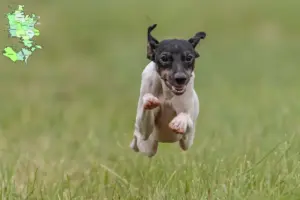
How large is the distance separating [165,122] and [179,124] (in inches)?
13.8

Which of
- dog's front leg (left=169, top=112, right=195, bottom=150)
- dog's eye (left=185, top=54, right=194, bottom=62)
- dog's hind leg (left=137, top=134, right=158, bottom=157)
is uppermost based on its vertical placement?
dog's eye (left=185, top=54, right=194, bottom=62)

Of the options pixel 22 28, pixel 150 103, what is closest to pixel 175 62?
pixel 150 103

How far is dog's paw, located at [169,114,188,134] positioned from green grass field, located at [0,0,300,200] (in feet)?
1.72

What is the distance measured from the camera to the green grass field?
587 centimetres

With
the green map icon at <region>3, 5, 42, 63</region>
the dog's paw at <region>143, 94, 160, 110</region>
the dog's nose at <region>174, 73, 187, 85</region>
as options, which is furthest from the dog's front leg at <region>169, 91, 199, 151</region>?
the green map icon at <region>3, 5, 42, 63</region>

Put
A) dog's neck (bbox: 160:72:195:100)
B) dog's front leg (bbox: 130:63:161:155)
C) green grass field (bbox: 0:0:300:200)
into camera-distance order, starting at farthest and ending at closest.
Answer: green grass field (bbox: 0:0:300:200) → dog's front leg (bbox: 130:63:161:155) → dog's neck (bbox: 160:72:195:100)

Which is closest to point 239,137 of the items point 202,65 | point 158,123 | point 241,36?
point 158,123

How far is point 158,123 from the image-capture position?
5297mm

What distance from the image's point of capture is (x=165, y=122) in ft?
17.3

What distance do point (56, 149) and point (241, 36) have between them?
946 centimetres

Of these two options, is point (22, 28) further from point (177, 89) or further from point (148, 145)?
point (148, 145)

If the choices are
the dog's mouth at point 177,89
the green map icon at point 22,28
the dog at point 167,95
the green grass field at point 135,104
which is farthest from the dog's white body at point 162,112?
the green map icon at point 22,28

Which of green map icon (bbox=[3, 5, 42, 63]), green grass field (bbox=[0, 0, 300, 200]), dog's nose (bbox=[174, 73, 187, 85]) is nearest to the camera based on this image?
green map icon (bbox=[3, 5, 42, 63])

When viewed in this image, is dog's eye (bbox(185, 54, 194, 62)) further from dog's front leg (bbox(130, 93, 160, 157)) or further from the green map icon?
the green map icon
